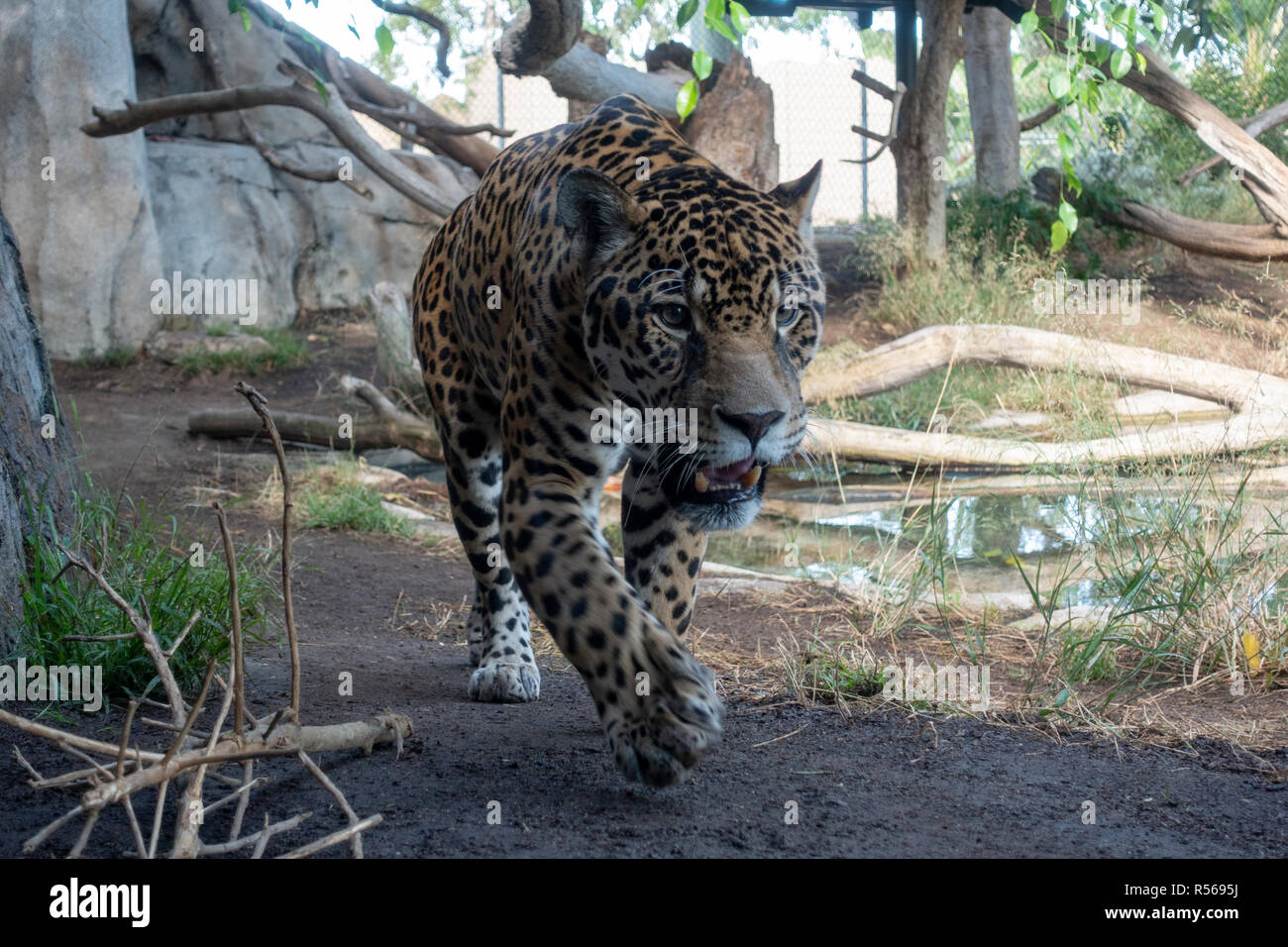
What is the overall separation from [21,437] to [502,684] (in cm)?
197

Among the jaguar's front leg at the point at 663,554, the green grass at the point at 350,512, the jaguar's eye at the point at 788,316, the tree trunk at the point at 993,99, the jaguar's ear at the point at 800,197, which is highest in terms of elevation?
the tree trunk at the point at 993,99

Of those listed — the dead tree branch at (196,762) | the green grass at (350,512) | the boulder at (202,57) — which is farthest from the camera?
the boulder at (202,57)

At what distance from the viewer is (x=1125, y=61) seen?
15.8 feet

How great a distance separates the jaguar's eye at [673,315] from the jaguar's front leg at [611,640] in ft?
1.96

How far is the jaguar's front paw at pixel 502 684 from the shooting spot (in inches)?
177

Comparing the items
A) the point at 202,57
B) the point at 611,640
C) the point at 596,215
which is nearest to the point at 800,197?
the point at 596,215

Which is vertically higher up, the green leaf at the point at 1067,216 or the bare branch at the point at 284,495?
the green leaf at the point at 1067,216

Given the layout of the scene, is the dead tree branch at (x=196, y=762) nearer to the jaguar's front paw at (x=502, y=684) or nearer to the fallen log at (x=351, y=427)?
the jaguar's front paw at (x=502, y=684)

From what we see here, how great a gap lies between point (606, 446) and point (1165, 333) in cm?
1105

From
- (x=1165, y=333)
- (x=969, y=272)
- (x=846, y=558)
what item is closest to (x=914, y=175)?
(x=969, y=272)

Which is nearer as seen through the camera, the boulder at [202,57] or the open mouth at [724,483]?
the open mouth at [724,483]

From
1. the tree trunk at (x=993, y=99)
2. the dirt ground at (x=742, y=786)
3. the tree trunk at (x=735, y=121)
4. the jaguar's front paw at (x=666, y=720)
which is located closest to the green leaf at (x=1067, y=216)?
the dirt ground at (x=742, y=786)

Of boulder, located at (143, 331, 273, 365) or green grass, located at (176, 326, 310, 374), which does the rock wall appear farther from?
green grass, located at (176, 326, 310, 374)

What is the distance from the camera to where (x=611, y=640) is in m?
3.12
